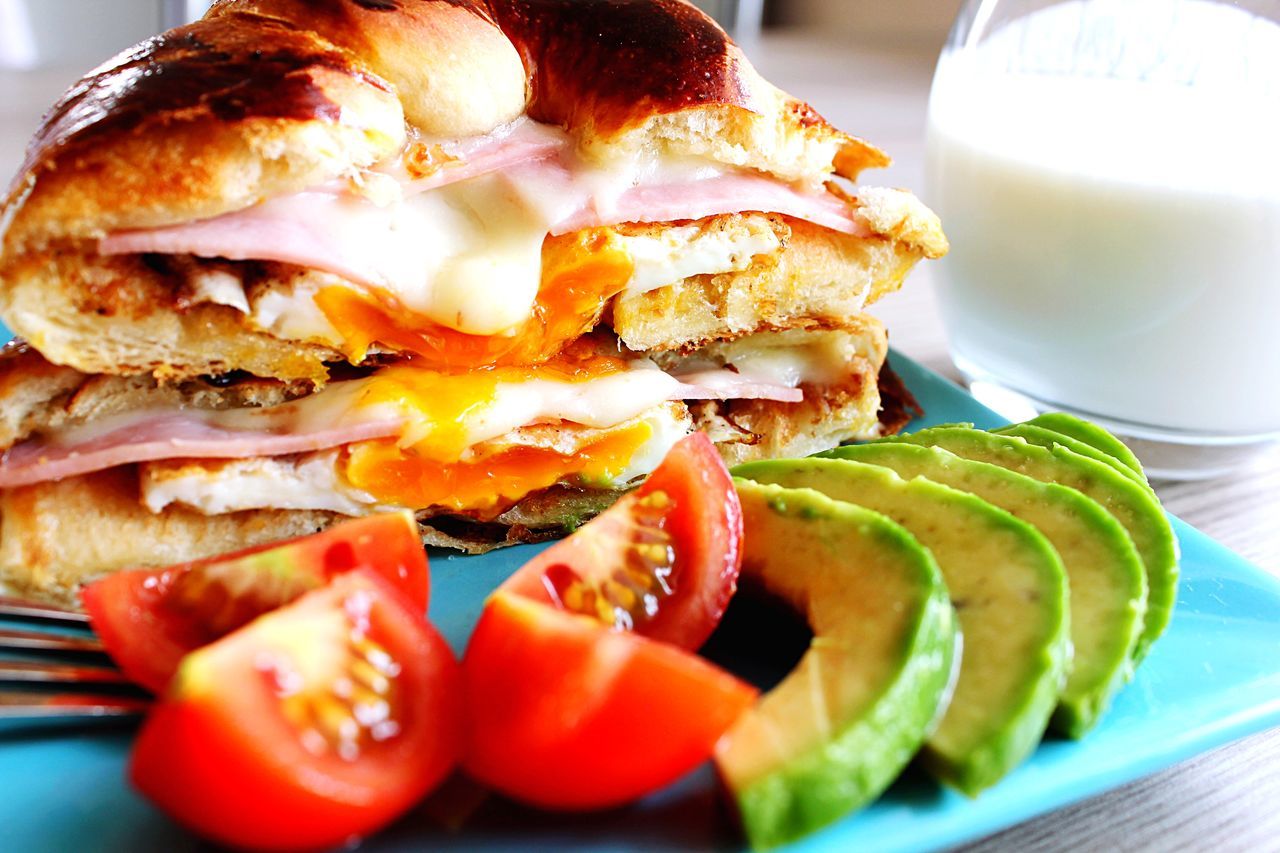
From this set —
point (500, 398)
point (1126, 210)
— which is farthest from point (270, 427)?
point (1126, 210)

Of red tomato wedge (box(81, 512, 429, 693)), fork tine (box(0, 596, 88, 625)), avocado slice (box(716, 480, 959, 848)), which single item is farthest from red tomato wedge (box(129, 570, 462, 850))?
fork tine (box(0, 596, 88, 625))

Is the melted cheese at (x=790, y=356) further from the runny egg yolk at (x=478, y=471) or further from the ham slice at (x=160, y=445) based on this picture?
the ham slice at (x=160, y=445)

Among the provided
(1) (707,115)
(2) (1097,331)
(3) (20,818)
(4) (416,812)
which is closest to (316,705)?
(4) (416,812)

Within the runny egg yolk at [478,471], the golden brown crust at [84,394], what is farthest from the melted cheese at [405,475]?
the golden brown crust at [84,394]

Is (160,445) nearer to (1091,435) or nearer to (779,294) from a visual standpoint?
(779,294)

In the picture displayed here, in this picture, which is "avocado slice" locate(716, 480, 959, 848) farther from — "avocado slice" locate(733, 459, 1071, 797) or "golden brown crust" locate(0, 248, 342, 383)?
"golden brown crust" locate(0, 248, 342, 383)
